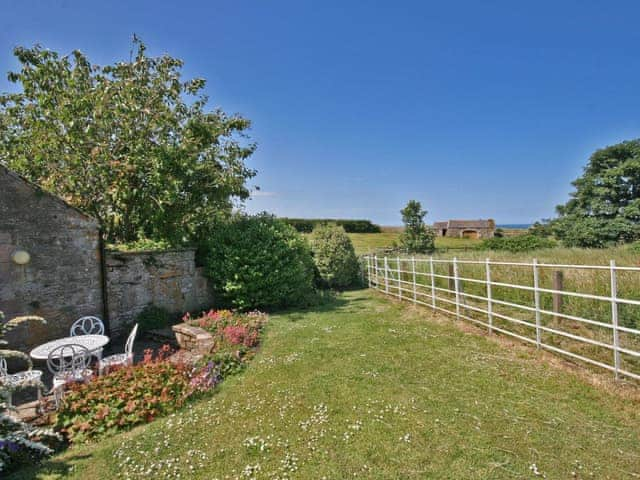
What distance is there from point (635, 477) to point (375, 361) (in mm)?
2781

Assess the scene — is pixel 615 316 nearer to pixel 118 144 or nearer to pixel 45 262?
pixel 45 262

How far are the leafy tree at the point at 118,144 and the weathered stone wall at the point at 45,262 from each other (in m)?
1.39

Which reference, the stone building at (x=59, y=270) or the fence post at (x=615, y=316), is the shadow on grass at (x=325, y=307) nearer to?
the stone building at (x=59, y=270)

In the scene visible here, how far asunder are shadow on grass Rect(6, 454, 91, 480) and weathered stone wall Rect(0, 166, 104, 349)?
11.5ft

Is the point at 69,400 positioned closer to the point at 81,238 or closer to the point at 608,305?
the point at 81,238

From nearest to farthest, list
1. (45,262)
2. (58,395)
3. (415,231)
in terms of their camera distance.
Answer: (58,395) → (45,262) → (415,231)

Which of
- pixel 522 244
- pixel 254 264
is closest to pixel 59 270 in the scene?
pixel 254 264

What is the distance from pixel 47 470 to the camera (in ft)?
8.86

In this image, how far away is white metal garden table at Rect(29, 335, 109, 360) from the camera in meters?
4.23

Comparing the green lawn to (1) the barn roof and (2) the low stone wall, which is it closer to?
(2) the low stone wall

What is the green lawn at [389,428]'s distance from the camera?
250 centimetres

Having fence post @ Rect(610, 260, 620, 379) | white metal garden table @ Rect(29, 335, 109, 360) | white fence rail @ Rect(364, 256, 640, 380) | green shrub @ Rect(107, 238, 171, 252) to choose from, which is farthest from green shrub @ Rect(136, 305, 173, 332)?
fence post @ Rect(610, 260, 620, 379)

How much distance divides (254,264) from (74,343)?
3990 millimetres

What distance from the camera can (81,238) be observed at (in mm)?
6004
